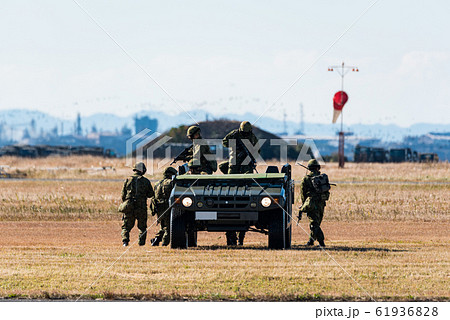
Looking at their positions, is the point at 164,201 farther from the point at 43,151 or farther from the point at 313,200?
the point at 43,151

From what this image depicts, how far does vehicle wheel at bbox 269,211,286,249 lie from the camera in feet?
55.7

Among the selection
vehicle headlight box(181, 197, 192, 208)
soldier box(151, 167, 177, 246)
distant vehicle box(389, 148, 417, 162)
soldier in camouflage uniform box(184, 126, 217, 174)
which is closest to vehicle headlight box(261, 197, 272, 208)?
vehicle headlight box(181, 197, 192, 208)

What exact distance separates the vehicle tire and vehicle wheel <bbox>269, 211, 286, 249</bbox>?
5.71 ft

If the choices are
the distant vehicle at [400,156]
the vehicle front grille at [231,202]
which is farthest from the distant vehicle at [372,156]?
the vehicle front grille at [231,202]

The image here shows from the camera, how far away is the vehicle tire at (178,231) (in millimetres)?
17266

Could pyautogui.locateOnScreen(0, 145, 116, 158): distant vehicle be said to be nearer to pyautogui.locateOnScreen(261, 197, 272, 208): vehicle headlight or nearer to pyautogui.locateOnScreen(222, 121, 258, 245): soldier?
pyautogui.locateOnScreen(222, 121, 258, 245): soldier

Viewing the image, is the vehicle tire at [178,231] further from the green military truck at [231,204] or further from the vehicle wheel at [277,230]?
the vehicle wheel at [277,230]

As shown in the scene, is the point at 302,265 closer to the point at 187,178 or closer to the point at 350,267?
the point at 350,267

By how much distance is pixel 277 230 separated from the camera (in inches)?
675

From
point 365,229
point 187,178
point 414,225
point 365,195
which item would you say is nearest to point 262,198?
point 187,178

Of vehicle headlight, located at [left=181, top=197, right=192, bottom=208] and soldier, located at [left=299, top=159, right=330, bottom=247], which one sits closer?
vehicle headlight, located at [left=181, top=197, right=192, bottom=208]

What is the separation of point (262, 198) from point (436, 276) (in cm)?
373

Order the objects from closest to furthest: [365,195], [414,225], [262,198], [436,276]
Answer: [436,276]
[262,198]
[414,225]
[365,195]

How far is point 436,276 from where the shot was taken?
14109 millimetres
